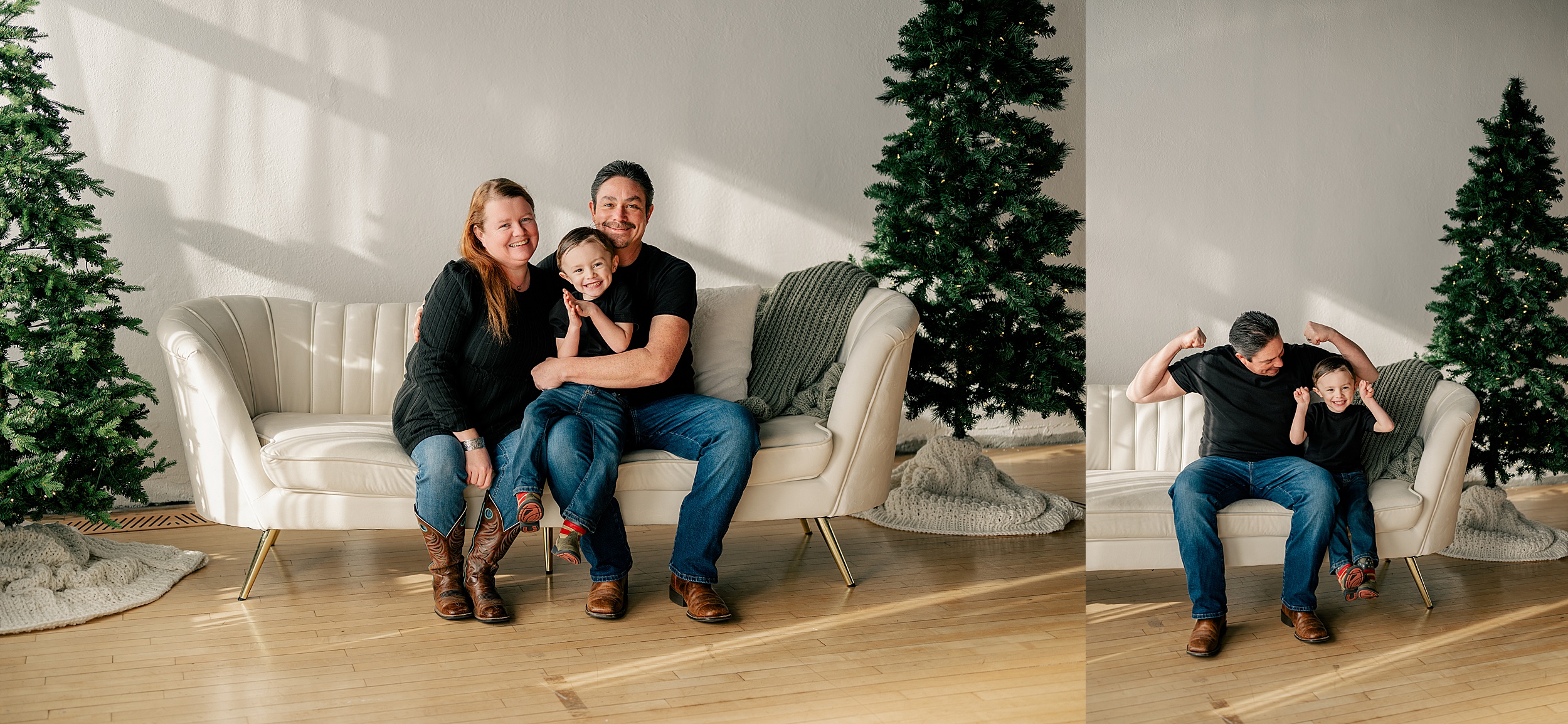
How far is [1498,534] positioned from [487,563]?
69.7 inches

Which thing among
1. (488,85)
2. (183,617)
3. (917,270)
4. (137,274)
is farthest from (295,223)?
(917,270)

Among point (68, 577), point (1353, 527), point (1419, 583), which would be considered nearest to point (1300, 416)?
point (1353, 527)

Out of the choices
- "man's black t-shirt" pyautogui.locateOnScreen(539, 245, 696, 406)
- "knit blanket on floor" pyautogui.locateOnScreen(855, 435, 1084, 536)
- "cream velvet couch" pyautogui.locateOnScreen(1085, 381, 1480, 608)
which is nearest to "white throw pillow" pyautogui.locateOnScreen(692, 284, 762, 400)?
"man's black t-shirt" pyautogui.locateOnScreen(539, 245, 696, 406)

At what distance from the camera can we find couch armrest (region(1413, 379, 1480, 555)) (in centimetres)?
82

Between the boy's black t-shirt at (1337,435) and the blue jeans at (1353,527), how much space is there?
0.01 metres

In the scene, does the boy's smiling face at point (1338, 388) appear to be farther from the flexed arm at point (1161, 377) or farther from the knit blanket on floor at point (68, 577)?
the knit blanket on floor at point (68, 577)

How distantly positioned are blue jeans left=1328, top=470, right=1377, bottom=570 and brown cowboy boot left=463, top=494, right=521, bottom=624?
64.0 inches

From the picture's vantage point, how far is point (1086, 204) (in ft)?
2.46

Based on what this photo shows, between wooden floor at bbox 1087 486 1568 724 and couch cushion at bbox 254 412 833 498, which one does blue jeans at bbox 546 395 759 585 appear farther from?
wooden floor at bbox 1087 486 1568 724

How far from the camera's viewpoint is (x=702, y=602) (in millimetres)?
2143

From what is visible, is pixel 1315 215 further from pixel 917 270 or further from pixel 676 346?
pixel 917 270

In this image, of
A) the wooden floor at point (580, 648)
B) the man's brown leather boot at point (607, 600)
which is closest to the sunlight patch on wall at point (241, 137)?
the wooden floor at point (580, 648)

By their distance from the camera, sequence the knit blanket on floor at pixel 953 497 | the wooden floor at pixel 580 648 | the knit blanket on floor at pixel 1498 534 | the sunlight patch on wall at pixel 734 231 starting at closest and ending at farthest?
the knit blanket on floor at pixel 1498 534, the wooden floor at pixel 580 648, the knit blanket on floor at pixel 953 497, the sunlight patch on wall at pixel 734 231

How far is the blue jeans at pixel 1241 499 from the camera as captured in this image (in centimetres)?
73
